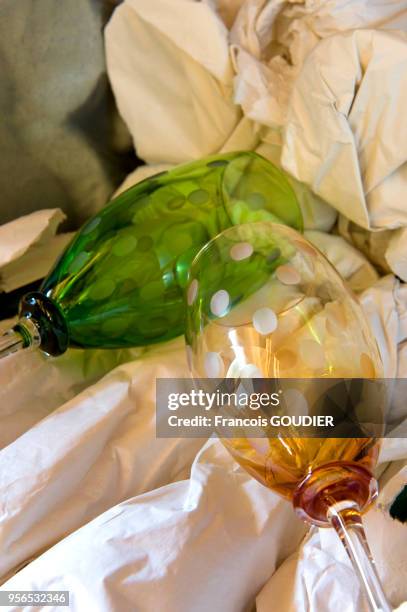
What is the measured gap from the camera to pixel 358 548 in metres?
0.35

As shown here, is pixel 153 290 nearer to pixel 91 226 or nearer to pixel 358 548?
pixel 91 226

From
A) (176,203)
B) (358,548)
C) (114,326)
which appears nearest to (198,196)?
(176,203)

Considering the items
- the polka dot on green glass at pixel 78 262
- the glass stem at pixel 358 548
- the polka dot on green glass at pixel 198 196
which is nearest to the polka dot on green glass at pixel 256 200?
the polka dot on green glass at pixel 198 196

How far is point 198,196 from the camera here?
21.8 inches

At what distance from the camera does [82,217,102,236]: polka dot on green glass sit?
1.78 feet

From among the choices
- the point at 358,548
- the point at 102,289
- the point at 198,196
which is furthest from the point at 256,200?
the point at 358,548

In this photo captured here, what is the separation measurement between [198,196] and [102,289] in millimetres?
115

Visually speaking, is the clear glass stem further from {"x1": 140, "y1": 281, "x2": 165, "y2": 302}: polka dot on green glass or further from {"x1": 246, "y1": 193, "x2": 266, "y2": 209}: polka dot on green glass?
{"x1": 246, "y1": 193, "x2": 266, "y2": 209}: polka dot on green glass

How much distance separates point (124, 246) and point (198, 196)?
79mm

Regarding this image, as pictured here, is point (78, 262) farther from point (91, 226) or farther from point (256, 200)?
point (256, 200)

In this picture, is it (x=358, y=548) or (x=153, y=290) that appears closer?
(x=358, y=548)

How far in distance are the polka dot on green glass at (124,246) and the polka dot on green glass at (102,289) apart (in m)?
0.02

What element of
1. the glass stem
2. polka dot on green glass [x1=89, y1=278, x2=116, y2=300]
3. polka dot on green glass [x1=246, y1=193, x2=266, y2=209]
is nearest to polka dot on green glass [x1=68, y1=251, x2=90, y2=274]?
polka dot on green glass [x1=89, y1=278, x2=116, y2=300]

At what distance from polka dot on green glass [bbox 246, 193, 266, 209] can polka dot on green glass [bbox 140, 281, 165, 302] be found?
0.34 feet
